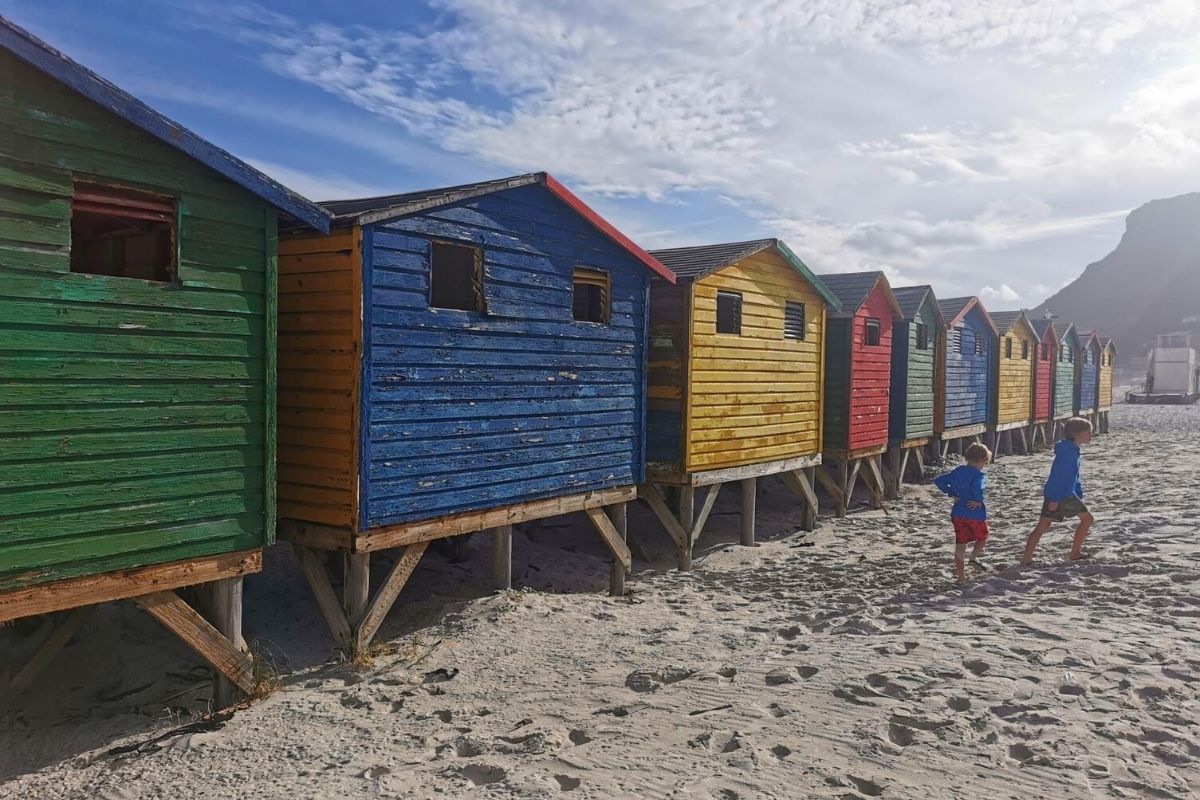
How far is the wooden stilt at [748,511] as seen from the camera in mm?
14031

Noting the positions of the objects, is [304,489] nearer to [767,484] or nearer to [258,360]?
[258,360]

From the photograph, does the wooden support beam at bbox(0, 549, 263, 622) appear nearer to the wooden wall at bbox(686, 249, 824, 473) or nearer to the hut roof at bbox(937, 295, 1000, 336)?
the wooden wall at bbox(686, 249, 824, 473)

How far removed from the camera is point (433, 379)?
313 inches

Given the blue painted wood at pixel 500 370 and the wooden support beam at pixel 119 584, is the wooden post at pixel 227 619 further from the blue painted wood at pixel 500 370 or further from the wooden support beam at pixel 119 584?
the blue painted wood at pixel 500 370

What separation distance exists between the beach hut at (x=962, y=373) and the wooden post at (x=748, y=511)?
935 centimetres

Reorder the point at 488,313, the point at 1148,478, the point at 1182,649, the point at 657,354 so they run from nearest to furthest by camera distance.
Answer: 1. the point at 1182,649
2. the point at 488,313
3. the point at 657,354
4. the point at 1148,478

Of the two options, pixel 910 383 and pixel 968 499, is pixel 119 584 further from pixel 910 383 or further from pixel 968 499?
pixel 910 383

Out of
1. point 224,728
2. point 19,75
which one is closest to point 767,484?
point 224,728

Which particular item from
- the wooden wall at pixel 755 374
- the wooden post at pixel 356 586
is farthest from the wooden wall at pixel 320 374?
the wooden wall at pixel 755 374

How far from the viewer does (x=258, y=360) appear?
6.48 metres

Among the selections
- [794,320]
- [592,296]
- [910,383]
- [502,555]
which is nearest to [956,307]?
[910,383]

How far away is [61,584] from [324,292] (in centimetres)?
309

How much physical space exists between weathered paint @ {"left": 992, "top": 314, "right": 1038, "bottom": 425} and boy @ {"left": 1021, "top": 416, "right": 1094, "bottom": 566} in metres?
16.2

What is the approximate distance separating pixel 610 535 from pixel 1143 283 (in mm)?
180574
